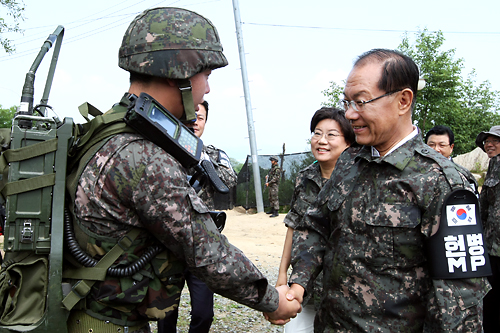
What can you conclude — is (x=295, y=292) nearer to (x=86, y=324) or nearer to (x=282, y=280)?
(x=282, y=280)

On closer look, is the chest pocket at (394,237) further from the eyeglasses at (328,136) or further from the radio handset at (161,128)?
the eyeglasses at (328,136)

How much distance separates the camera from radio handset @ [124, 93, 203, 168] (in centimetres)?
180

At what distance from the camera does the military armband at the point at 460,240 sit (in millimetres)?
1878

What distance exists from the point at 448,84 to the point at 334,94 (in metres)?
6.99

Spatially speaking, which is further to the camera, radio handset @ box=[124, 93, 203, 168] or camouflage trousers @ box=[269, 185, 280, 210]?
camouflage trousers @ box=[269, 185, 280, 210]

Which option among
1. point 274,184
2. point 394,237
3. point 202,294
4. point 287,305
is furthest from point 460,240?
point 274,184

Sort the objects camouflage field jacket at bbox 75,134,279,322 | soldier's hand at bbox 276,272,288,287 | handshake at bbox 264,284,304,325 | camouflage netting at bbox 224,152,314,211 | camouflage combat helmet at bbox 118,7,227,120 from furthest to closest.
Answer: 1. camouflage netting at bbox 224,152,314,211
2. soldier's hand at bbox 276,272,288,287
3. handshake at bbox 264,284,304,325
4. camouflage combat helmet at bbox 118,7,227,120
5. camouflage field jacket at bbox 75,134,279,322

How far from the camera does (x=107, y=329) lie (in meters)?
1.88

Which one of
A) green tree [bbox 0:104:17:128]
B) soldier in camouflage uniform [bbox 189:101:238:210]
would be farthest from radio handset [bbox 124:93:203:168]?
green tree [bbox 0:104:17:128]

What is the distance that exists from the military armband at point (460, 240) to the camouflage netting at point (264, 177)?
1454 centimetres

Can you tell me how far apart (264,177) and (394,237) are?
15852 millimetres

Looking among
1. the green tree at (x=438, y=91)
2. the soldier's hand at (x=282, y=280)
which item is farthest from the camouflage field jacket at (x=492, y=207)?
the green tree at (x=438, y=91)

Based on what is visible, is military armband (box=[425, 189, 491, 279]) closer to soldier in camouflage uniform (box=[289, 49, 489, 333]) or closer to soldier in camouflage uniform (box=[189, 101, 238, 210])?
soldier in camouflage uniform (box=[289, 49, 489, 333])

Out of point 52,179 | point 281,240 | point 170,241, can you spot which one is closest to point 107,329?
point 170,241
